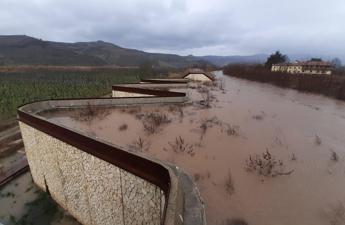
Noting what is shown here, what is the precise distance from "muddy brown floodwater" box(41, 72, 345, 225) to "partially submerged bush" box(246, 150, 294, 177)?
0.02 metres

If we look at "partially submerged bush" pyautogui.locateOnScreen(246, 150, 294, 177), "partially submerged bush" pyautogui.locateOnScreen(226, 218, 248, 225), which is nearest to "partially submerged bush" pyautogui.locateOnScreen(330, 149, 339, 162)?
"partially submerged bush" pyautogui.locateOnScreen(246, 150, 294, 177)

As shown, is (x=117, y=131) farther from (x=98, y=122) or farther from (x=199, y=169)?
(x=199, y=169)

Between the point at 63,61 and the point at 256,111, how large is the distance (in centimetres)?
11437

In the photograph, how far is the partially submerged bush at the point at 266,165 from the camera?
5.99 m

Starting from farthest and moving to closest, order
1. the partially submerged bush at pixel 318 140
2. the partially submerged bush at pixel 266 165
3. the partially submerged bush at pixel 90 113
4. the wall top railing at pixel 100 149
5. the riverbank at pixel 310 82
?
the riverbank at pixel 310 82 < the partially submerged bush at pixel 90 113 < the partially submerged bush at pixel 318 140 < the partially submerged bush at pixel 266 165 < the wall top railing at pixel 100 149

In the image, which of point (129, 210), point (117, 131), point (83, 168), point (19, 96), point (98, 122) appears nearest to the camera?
point (129, 210)

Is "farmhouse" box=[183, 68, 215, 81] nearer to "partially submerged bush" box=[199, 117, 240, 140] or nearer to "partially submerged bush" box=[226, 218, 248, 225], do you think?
"partially submerged bush" box=[199, 117, 240, 140]

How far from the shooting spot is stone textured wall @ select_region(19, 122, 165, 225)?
5379mm

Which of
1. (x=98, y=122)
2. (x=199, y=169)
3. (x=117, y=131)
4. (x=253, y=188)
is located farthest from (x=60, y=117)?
(x=253, y=188)

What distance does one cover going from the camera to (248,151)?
732cm

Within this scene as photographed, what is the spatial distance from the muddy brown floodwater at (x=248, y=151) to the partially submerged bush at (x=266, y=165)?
2 centimetres

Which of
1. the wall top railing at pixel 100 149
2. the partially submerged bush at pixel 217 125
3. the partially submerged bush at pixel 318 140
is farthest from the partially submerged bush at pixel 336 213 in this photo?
the partially submerged bush at pixel 217 125

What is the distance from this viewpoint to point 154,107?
13.2m

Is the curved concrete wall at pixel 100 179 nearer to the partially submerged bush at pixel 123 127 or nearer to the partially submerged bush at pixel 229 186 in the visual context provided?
the partially submerged bush at pixel 229 186
